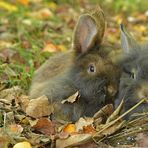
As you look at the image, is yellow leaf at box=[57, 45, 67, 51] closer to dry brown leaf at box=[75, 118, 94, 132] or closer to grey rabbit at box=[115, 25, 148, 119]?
grey rabbit at box=[115, 25, 148, 119]

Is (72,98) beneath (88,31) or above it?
beneath

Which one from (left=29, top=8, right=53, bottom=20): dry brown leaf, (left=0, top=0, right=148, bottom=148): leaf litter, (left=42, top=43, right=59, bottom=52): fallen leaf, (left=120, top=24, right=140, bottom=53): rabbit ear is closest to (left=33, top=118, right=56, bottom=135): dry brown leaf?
(left=0, top=0, right=148, bottom=148): leaf litter

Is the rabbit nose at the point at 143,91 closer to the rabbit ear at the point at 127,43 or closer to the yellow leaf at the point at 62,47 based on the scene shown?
the rabbit ear at the point at 127,43

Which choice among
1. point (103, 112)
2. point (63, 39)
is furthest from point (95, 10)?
point (63, 39)

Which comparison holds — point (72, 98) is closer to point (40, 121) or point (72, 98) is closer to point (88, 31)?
point (40, 121)

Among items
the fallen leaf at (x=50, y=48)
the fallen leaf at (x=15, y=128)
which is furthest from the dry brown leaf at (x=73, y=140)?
the fallen leaf at (x=50, y=48)

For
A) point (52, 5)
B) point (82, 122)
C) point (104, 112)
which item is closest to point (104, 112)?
point (104, 112)
